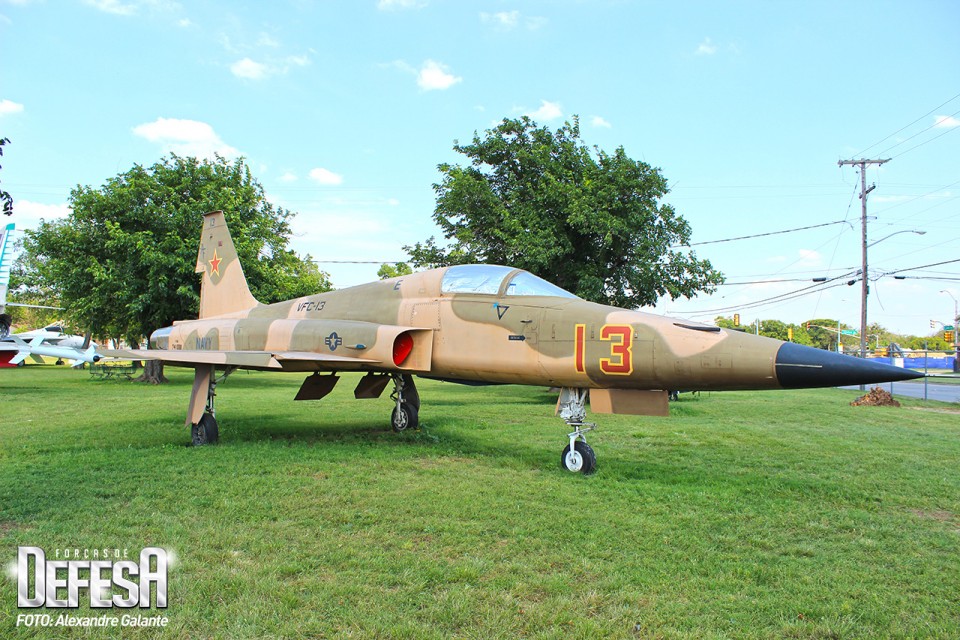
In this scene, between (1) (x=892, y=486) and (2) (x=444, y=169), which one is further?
(2) (x=444, y=169)

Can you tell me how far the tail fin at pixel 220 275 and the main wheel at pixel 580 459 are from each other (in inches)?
286

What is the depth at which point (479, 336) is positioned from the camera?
7.20 meters

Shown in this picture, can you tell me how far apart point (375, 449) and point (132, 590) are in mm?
4688

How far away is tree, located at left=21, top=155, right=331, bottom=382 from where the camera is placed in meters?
21.0

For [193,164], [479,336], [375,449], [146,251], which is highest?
[193,164]

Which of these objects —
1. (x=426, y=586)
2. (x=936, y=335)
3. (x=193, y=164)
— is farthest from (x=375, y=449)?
(x=936, y=335)

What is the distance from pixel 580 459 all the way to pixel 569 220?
1064 centimetres

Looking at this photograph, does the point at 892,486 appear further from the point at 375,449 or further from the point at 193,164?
the point at 193,164

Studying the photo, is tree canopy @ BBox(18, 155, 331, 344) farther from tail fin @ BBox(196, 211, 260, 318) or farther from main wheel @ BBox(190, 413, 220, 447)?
main wheel @ BBox(190, 413, 220, 447)

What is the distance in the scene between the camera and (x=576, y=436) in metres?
6.66

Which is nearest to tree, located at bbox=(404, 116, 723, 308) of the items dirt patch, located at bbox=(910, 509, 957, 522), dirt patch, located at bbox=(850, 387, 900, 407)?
dirt patch, located at bbox=(850, 387, 900, 407)

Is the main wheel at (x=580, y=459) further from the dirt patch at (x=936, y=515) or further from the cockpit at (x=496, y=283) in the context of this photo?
the dirt patch at (x=936, y=515)

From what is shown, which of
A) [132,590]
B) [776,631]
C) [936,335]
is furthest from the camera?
[936,335]

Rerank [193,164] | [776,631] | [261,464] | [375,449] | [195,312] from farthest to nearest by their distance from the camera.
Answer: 1. [193,164]
2. [195,312]
3. [375,449]
4. [261,464]
5. [776,631]
